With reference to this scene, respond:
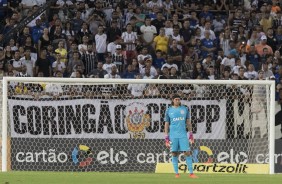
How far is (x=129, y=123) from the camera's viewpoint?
25.0 meters

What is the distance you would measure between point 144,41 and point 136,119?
5267 millimetres

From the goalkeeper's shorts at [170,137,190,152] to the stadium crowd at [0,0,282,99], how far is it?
523cm

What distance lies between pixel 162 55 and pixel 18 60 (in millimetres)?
4482

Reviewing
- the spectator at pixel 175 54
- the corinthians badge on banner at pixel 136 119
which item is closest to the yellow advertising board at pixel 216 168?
the corinthians badge on banner at pixel 136 119

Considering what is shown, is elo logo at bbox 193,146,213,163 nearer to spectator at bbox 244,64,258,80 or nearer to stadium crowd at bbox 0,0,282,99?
stadium crowd at bbox 0,0,282,99

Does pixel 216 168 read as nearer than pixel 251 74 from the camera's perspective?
Yes

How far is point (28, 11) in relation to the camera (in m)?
30.3

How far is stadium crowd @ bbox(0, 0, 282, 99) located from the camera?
28.0 meters

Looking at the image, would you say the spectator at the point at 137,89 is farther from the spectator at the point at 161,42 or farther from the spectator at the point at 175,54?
the spectator at the point at 161,42

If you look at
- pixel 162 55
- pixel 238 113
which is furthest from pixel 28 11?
pixel 238 113

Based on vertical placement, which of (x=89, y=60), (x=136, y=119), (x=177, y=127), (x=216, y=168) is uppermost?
(x=89, y=60)

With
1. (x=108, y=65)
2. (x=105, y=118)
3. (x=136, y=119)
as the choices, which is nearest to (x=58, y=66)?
(x=108, y=65)

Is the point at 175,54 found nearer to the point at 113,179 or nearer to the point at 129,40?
the point at 129,40

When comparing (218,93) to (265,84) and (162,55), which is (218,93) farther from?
(162,55)
